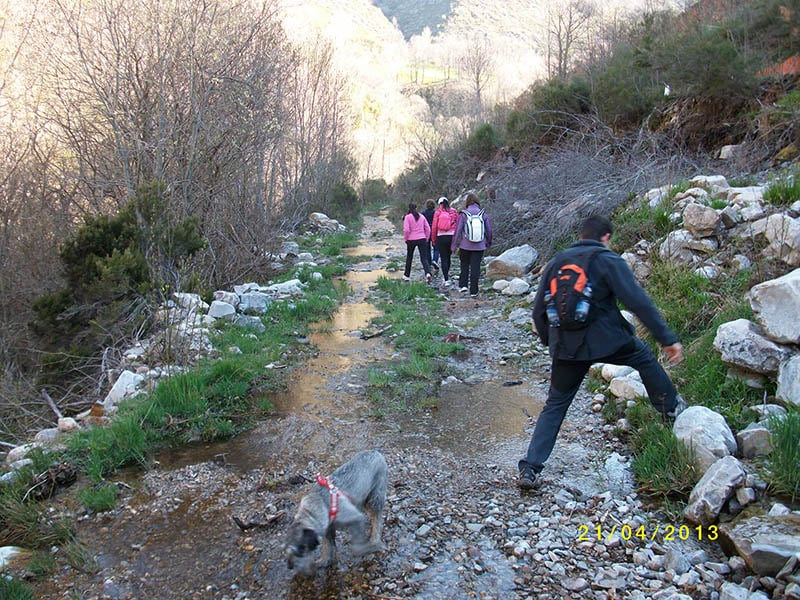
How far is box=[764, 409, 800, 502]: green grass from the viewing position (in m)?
3.54

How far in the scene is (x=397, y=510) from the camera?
159 inches

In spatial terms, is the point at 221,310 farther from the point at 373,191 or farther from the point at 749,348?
the point at 373,191

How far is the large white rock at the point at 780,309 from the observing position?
4.41m

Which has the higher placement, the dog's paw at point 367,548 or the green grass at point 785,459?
the green grass at point 785,459

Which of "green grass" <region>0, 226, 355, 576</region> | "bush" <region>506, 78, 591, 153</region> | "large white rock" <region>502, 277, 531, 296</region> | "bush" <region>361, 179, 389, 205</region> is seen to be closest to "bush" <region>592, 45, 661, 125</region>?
"bush" <region>506, 78, 591, 153</region>

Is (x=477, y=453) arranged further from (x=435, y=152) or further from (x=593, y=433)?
(x=435, y=152)

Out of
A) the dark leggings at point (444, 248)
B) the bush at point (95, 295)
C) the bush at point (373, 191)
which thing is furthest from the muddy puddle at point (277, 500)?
the bush at point (373, 191)

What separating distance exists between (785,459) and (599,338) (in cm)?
141

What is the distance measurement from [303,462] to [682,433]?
10.2 ft

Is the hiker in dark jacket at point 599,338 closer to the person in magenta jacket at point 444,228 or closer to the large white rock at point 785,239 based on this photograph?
the large white rock at point 785,239

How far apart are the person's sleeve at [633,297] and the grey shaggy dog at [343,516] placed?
2.06 meters

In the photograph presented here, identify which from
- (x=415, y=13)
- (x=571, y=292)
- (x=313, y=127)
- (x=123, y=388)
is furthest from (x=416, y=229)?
(x=415, y=13)

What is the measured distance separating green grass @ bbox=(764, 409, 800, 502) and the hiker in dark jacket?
0.77 metres

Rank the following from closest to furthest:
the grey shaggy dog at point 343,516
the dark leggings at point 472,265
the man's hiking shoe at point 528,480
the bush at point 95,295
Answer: the grey shaggy dog at point 343,516, the man's hiking shoe at point 528,480, the bush at point 95,295, the dark leggings at point 472,265
